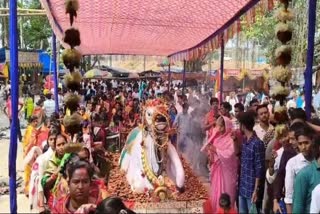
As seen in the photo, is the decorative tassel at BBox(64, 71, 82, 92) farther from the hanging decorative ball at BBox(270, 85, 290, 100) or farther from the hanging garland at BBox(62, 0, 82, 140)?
the hanging decorative ball at BBox(270, 85, 290, 100)

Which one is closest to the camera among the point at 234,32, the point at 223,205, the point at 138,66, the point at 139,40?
the point at 223,205

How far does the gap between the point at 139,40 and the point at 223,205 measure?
8462 millimetres

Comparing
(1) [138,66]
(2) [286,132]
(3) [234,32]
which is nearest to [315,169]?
(2) [286,132]

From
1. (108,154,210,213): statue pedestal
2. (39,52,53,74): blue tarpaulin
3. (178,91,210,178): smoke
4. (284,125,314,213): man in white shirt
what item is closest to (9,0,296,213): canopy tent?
(108,154,210,213): statue pedestal

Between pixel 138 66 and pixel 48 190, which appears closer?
pixel 48 190

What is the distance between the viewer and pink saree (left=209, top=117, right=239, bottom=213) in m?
4.56

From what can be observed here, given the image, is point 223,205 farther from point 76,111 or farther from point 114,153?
point 114,153

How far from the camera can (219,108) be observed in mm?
8070

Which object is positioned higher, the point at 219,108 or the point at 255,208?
the point at 219,108

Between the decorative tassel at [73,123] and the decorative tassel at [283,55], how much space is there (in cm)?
158

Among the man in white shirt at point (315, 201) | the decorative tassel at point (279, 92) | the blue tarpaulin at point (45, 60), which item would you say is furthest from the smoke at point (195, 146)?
the blue tarpaulin at point (45, 60)

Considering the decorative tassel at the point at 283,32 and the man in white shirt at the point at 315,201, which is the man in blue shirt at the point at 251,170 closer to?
the decorative tassel at the point at 283,32

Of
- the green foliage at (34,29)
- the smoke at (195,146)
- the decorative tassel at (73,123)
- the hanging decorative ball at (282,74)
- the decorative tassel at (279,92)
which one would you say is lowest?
the smoke at (195,146)

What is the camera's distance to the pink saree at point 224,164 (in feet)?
15.0
